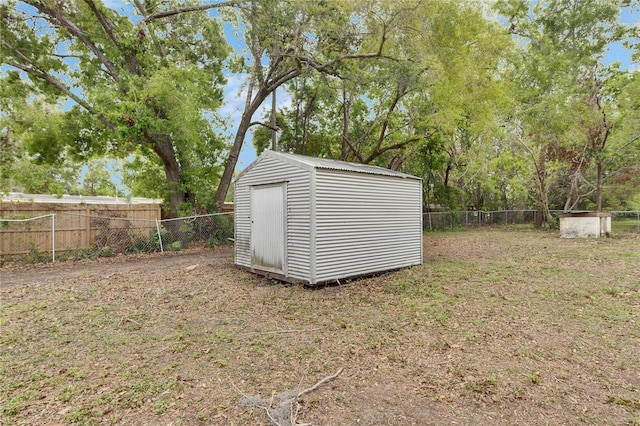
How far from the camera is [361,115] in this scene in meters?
16.5

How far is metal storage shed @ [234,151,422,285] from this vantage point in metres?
5.92

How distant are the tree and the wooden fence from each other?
6.35 feet

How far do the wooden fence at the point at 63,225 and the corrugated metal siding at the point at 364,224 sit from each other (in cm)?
722

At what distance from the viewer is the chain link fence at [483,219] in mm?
17609

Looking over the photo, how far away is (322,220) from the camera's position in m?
5.89

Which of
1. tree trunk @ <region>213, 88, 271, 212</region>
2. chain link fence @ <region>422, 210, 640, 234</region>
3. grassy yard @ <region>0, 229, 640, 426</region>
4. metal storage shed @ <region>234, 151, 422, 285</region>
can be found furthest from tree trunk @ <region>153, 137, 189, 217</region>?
chain link fence @ <region>422, 210, 640, 234</region>

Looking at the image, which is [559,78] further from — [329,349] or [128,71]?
[128,71]

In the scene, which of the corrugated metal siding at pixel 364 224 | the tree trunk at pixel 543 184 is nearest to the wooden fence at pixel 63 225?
the corrugated metal siding at pixel 364 224

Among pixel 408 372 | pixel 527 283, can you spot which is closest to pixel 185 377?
pixel 408 372

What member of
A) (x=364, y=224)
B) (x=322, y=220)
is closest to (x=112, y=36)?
(x=322, y=220)

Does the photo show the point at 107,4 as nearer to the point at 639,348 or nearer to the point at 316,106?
the point at 316,106

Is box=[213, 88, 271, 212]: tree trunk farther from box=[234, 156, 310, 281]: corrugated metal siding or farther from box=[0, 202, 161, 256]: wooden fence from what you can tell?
box=[234, 156, 310, 281]: corrugated metal siding

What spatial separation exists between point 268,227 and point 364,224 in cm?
207

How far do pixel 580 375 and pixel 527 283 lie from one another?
345cm
